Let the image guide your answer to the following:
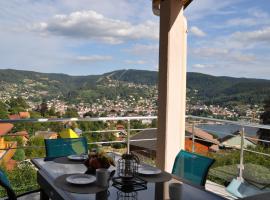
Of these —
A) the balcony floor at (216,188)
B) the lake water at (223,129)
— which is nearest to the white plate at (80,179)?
the balcony floor at (216,188)

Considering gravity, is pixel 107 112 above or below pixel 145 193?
above

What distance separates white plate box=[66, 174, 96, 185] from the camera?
1.82 metres

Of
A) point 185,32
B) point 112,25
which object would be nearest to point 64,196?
point 185,32

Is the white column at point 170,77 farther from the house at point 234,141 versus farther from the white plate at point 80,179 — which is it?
the white plate at point 80,179

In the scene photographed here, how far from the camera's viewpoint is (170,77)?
359cm

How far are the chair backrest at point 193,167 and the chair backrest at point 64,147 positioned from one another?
3.31 ft

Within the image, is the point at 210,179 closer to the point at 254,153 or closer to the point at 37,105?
the point at 254,153

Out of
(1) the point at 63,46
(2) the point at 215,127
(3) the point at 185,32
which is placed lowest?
(2) the point at 215,127

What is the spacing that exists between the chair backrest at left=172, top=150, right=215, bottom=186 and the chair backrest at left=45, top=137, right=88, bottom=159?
1009mm

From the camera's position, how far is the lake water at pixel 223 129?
4.03m

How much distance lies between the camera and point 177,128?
370 centimetres

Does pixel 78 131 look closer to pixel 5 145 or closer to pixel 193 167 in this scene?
pixel 5 145

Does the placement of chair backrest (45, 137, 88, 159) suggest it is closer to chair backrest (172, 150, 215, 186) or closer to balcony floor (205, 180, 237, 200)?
chair backrest (172, 150, 215, 186)

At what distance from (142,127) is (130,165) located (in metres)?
3.09
